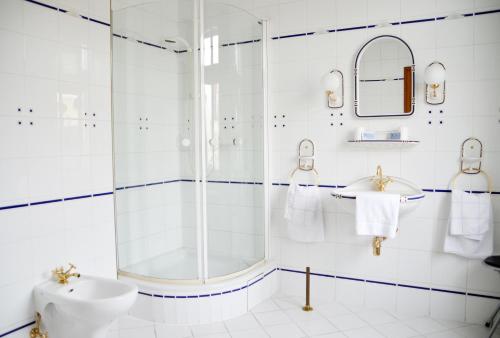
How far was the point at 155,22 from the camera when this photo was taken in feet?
9.36

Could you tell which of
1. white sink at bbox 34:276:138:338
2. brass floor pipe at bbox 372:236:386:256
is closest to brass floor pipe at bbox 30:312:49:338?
white sink at bbox 34:276:138:338

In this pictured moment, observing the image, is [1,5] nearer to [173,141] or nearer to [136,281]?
[173,141]

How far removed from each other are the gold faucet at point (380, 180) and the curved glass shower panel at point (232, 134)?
2.96 ft

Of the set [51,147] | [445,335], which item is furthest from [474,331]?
[51,147]

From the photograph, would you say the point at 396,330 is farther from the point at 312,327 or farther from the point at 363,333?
the point at 312,327

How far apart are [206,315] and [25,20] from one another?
2.17 metres

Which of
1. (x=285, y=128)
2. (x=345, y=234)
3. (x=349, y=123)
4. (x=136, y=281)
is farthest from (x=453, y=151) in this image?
(x=136, y=281)

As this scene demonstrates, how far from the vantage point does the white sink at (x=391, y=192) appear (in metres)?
2.69

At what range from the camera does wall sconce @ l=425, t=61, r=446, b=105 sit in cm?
272

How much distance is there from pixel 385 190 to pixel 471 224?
0.60 meters

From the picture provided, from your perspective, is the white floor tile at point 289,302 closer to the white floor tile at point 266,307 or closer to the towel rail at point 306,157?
the white floor tile at point 266,307

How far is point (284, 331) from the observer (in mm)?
2768

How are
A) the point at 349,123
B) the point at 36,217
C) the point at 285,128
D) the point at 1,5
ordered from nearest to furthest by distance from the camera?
the point at 1,5 < the point at 36,217 < the point at 349,123 < the point at 285,128

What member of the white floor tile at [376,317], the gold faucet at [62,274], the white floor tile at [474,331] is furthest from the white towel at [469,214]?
the gold faucet at [62,274]
